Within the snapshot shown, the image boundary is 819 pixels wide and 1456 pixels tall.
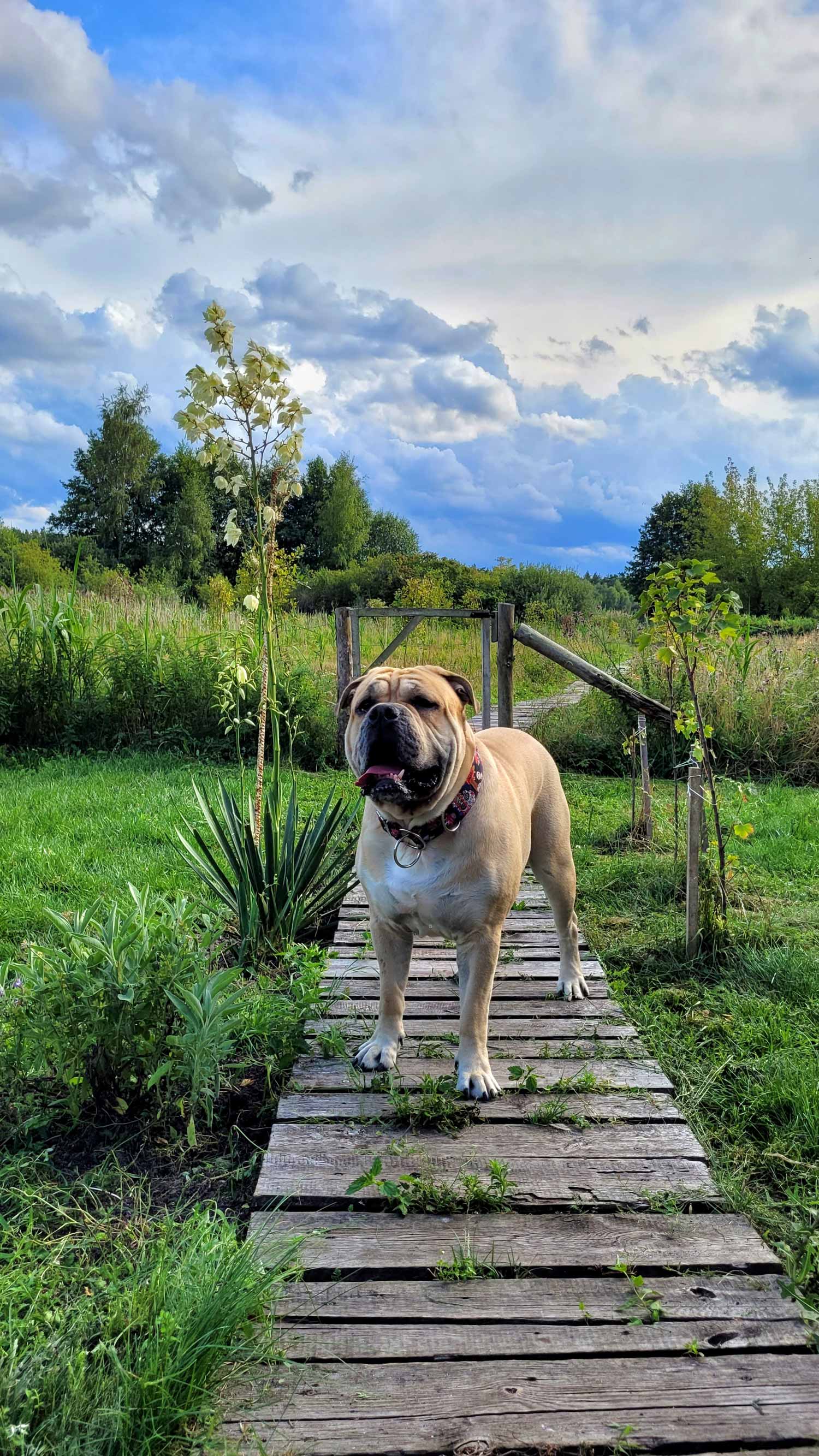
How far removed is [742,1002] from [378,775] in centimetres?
211

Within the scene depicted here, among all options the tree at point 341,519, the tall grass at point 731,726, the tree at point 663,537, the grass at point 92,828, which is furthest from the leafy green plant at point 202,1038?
the tree at point 663,537

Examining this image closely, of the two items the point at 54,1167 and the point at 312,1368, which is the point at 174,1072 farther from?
the point at 312,1368

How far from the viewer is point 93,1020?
97.0 inches

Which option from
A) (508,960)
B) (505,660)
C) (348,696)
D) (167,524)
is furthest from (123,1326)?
(167,524)

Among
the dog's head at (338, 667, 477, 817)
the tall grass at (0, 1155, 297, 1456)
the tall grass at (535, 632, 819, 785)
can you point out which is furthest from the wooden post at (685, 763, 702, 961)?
the tall grass at (535, 632, 819, 785)

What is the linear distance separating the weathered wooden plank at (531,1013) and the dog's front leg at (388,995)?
0.38 m

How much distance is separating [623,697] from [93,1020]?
428 cm

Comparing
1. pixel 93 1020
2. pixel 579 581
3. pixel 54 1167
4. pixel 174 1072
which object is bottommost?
pixel 54 1167

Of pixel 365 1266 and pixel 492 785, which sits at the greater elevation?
pixel 492 785

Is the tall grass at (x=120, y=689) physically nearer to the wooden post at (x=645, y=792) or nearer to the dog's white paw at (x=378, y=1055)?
the wooden post at (x=645, y=792)

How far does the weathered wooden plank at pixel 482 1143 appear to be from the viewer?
2395 mm

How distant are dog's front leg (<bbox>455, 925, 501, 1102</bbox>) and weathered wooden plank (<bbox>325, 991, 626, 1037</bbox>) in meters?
0.53

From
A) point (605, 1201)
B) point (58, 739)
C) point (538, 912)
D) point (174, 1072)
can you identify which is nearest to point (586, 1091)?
point (605, 1201)

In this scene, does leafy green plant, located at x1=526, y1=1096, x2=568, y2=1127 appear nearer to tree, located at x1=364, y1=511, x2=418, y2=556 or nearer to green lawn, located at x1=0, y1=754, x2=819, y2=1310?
green lawn, located at x1=0, y1=754, x2=819, y2=1310
